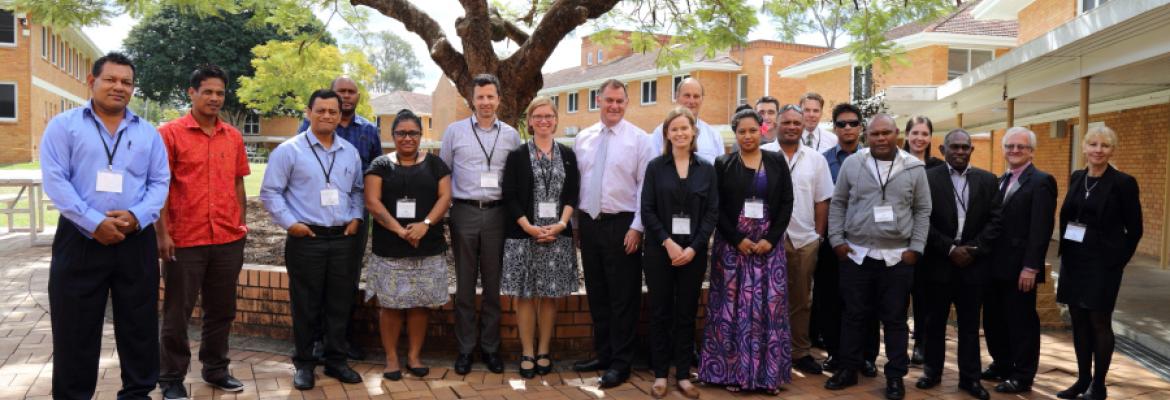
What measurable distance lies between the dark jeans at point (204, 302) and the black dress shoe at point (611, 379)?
218 cm

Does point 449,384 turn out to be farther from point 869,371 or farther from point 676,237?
point 869,371

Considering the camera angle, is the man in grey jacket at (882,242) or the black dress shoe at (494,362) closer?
the man in grey jacket at (882,242)

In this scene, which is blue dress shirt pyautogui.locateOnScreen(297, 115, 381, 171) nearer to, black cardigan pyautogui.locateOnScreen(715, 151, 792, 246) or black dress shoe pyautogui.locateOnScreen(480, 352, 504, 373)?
black dress shoe pyautogui.locateOnScreen(480, 352, 504, 373)

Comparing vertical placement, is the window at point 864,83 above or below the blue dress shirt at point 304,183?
above

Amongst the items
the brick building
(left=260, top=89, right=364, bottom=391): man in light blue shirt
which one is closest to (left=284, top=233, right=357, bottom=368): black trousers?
(left=260, top=89, right=364, bottom=391): man in light blue shirt

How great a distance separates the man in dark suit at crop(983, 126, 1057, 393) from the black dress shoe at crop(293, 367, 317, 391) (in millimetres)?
4087

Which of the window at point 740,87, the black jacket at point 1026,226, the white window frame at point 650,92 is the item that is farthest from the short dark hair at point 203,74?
the window at point 740,87

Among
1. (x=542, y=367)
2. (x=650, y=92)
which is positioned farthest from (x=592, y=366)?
(x=650, y=92)

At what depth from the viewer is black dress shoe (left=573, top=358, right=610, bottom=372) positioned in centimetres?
486

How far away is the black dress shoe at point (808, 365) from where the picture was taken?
16.3 ft

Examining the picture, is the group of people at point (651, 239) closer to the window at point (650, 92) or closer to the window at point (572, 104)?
the window at point (650, 92)

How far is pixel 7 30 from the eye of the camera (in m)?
26.4

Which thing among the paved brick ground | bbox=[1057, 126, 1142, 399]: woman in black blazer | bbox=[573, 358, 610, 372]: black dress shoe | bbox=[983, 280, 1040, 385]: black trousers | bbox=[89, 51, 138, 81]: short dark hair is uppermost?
bbox=[89, 51, 138, 81]: short dark hair

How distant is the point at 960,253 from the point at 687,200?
64.8 inches
